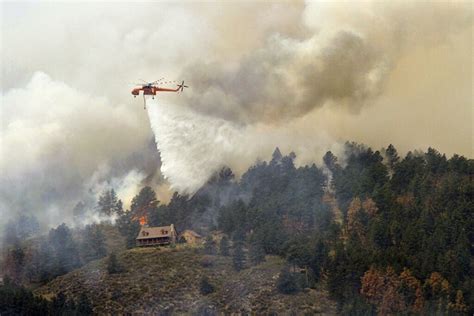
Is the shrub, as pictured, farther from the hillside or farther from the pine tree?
the pine tree

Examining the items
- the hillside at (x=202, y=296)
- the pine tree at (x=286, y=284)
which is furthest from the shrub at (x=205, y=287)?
the pine tree at (x=286, y=284)

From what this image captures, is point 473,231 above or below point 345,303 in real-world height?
above

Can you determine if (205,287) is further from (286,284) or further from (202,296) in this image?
(286,284)

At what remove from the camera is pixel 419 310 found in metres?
169

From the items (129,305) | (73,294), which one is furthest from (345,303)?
(73,294)

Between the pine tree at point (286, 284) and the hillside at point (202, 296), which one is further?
the pine tree at point (286, 284)

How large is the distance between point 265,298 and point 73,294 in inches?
1738

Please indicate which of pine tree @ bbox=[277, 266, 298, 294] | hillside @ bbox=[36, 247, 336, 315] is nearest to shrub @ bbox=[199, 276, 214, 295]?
hillside @ bbox=[36, 247, 336, 315]

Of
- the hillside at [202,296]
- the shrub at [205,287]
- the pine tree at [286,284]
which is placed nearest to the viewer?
the hillside at [202,296]

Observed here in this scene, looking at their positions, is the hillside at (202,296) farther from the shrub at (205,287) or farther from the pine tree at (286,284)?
the pine tree at (286,284)

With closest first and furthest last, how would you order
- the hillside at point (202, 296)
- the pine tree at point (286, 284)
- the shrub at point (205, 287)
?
1. the hillside at point (202, 296)
2. the pine tree at point (286, 284)
3. the shrub at point (205, 287)

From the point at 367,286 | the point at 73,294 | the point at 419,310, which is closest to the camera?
the point at 419,310

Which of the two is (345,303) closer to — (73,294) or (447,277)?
(447,277)

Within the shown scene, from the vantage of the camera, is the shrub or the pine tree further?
the shrub
